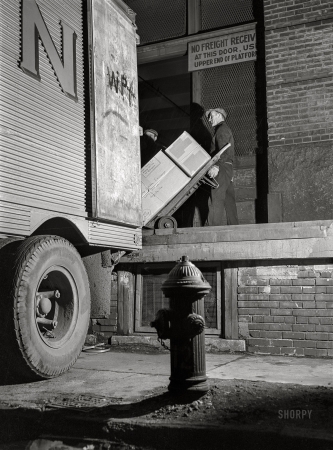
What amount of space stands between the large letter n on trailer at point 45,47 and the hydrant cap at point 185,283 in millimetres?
2275

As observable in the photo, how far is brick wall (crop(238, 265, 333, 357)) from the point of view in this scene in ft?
19.4

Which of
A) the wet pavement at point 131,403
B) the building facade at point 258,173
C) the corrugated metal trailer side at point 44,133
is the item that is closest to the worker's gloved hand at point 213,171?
the building facade at point 258,173

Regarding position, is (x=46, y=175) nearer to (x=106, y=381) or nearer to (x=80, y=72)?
(x=80, y=72)

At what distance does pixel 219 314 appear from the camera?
21.2ft

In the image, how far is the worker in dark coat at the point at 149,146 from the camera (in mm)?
8953

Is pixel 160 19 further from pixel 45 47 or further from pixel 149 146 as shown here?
pixel 45 47

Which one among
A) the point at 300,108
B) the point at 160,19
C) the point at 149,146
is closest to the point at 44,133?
the point at 149,146

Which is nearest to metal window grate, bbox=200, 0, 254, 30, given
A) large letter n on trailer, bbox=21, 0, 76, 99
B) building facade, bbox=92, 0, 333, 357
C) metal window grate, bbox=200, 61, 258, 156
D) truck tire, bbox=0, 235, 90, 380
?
building facade, bbox=92, 0, 333, 357

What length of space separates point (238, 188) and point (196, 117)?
179 cm

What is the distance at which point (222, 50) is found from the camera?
368 inches

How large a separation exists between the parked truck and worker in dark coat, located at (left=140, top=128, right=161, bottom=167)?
2.63m

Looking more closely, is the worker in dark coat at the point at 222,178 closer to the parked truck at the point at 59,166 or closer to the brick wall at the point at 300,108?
the brick wall at the point at 300,108

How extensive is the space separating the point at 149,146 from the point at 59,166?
13.9 ft

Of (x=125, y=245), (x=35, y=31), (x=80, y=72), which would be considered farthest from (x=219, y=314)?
(x=35, y=31)
